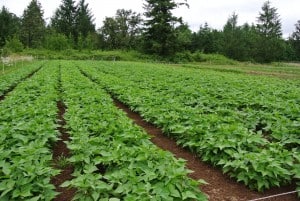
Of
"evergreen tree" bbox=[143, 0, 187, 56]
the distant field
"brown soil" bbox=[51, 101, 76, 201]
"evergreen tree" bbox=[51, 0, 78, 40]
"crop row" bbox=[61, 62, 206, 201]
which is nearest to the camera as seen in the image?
"crop row" bbox=[61, 62, 206, 201]

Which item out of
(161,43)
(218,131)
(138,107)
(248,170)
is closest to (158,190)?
(248,170)

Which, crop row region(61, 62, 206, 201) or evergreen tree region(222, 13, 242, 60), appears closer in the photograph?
crop row region(61, 62, 206, 201)

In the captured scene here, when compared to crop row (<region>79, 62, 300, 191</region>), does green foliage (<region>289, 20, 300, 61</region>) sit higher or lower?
higher

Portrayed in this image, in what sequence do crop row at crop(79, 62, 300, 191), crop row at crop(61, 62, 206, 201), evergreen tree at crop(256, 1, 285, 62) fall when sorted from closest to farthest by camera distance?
1. crop row at crop(61, 62, 206, 201)
2. crop row at crop(79, 62, 300, 191)
3. evergreen tree at crop(256, 1, 285, 62)

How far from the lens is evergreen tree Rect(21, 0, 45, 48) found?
64.6m

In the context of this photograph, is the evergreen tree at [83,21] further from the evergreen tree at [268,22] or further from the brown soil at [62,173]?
the brown soil at [62,173]

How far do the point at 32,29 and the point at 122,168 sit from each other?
67.0 m

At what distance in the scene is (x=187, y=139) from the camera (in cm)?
673

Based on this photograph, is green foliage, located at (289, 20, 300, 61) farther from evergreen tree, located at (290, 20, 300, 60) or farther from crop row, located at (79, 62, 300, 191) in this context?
crop row, located at (79, 62, 300, 191)

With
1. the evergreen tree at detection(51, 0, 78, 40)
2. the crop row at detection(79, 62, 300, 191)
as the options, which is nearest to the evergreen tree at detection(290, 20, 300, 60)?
the evergreen tree at detection(51, 0, 78, 40)

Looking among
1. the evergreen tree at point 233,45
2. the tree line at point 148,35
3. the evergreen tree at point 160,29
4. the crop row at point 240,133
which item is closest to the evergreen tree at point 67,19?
the tree line at point 148,35

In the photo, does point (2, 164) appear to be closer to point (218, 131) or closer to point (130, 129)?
point (130, 129)

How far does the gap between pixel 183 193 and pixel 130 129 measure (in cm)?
250

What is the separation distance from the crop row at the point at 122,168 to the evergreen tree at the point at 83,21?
66.4 m
